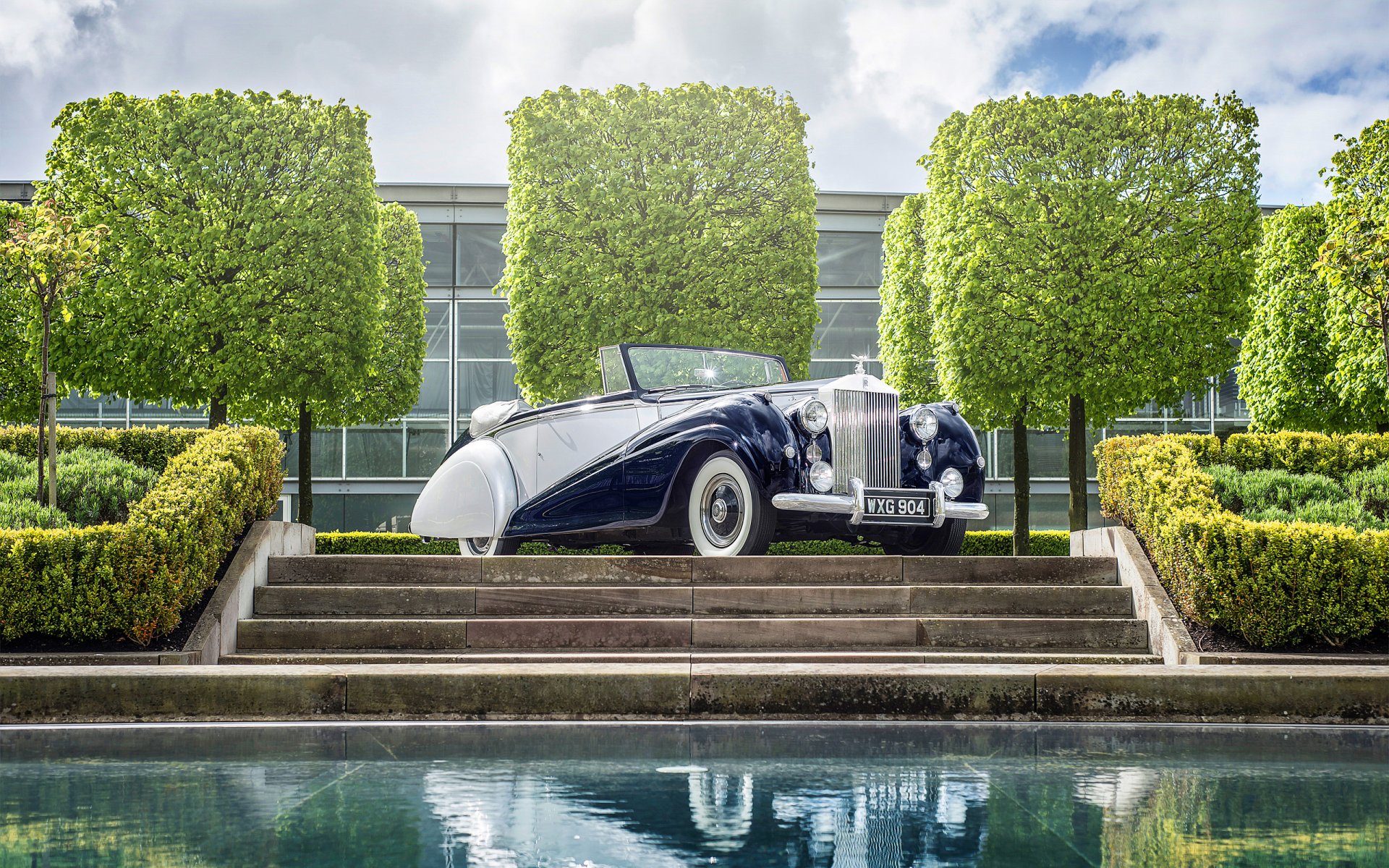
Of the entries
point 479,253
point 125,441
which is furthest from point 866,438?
point 479,253

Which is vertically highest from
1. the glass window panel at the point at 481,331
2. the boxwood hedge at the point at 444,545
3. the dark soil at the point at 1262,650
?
the glass window panel at the point at 481,331

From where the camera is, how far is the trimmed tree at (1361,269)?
32.6 ft

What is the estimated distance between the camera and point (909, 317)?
19109 millimetres

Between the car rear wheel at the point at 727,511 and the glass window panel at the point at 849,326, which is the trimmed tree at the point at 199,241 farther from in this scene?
the glass window panel at the point at 849,326

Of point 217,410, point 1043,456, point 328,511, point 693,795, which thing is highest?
point 217,410

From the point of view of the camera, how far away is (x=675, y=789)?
3889 mm

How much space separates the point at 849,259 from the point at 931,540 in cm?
2043

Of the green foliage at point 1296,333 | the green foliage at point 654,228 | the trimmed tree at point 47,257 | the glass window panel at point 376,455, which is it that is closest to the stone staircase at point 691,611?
the trimmed tree at point 47,257

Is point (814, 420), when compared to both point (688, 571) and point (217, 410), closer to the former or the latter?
point (688, 571)

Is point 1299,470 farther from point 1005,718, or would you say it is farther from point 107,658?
point 107,658

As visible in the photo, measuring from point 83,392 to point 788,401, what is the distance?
1189 cm

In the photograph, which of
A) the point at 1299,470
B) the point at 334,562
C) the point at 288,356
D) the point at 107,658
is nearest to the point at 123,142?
the point at 288,356

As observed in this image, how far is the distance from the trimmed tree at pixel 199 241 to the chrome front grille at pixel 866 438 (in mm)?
9392

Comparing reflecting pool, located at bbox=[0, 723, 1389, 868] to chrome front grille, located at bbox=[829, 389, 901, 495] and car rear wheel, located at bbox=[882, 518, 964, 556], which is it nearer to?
chrome front grille, located at bbox=[829, 389, 901, 495]
